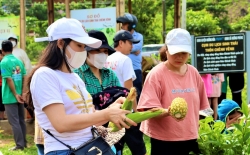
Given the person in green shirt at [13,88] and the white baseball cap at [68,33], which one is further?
the person in green shirt at [13,88]

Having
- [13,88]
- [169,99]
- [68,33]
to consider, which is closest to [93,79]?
[169,99]

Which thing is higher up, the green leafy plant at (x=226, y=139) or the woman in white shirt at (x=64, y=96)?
the woman in white shirt at (x=64, y=96)

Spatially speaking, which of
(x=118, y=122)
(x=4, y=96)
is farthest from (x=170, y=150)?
(x=4, y=96)

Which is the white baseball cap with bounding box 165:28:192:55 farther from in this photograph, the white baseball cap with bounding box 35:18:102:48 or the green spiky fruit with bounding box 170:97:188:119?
the white baseball cap with bounding box 35:18:102:48

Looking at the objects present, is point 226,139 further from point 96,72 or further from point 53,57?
point 53,57

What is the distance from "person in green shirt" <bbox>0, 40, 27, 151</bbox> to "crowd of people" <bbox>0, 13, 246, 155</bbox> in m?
2.47

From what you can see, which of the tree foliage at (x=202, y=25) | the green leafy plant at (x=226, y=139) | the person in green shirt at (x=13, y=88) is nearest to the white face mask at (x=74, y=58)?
the green leafy plant at (x=226, y=139)

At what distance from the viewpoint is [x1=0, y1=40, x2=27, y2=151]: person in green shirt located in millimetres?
7598

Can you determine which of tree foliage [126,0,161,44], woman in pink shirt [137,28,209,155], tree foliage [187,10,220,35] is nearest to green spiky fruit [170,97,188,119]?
woman in pink shirt [137,28,209,155]

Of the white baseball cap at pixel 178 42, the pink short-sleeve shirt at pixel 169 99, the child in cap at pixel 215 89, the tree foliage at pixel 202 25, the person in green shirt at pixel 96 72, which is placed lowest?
the child in cap at pixel 215 89

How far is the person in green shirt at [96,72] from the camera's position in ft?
13.1

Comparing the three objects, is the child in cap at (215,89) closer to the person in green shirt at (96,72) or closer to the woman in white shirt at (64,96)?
the person in green shirt at (96,72)

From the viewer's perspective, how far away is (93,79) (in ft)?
13.2

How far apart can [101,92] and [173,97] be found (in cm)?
59
